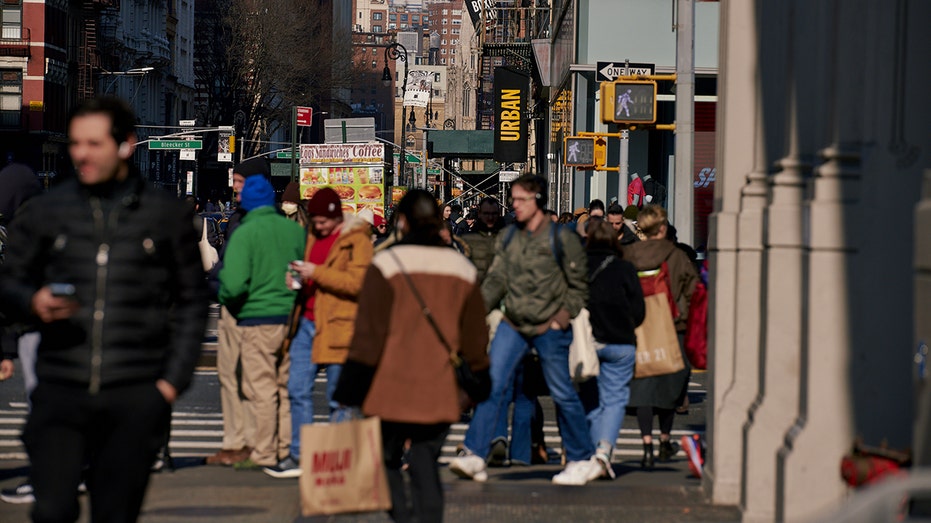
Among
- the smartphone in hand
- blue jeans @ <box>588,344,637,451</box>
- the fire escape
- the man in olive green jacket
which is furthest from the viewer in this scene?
the fire escape

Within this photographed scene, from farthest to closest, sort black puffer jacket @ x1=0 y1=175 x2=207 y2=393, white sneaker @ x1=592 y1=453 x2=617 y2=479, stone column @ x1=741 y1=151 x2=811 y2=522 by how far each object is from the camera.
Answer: white sneaker @ x1=592 y1=453 x2=617 y2=479
stone column @ x1=741 y1=151 x2=811 y2=522
black puffer jacket @ x1=0 y1=175 x2=207 y2=393

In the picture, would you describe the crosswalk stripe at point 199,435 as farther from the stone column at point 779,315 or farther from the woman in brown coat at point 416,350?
the woman in brown coat at point 416,350

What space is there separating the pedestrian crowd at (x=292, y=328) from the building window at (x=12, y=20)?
204ft

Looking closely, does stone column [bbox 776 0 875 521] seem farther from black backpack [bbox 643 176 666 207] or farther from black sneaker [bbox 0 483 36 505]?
black backpack [bbox 643 176 666 207]

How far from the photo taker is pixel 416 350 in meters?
7.08

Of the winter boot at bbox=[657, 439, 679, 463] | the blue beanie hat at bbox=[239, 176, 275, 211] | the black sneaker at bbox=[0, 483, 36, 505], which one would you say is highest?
the blue beanie hat at bbox=[239, 176, 275, 211]

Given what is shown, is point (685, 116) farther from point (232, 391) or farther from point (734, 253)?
point (734, 253)

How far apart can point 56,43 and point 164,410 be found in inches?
2809

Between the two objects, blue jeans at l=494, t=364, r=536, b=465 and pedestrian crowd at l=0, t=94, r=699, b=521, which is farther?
blue jeans at l=494, t=364, r=536, b=465

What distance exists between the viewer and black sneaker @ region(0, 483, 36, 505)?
9539 mm

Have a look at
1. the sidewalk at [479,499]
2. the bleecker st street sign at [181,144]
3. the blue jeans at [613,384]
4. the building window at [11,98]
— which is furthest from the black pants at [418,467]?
the building window at [11,98]

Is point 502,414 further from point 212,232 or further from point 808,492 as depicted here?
point 212,232

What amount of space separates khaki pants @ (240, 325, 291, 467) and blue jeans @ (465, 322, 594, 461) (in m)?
1.39

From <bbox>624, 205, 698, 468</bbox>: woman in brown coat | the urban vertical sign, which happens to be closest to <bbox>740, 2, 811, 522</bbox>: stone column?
<bbox>624, 205, 698, 468</bbox>: woman in brown coat
